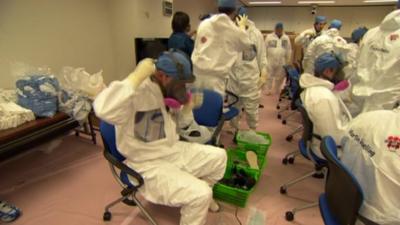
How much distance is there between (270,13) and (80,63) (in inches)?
388

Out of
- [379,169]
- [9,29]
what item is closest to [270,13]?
[9,29]

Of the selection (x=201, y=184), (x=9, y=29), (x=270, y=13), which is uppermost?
(x=270, y=13)

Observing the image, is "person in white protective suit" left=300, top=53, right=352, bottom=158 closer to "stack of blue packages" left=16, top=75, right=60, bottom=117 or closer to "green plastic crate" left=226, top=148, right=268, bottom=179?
"green plastic crate" left=226, top=148, right=268, bottom=179

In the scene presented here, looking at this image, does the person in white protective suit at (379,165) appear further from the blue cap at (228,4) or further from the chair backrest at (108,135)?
the blue cap at (228,4)

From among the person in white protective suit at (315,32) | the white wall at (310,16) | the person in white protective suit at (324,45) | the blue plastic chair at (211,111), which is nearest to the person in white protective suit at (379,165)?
the blue plastic chair at (211,111)

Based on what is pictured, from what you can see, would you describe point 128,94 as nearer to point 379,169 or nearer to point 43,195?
point 379,169

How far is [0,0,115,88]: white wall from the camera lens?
254cm

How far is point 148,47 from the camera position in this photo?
4.04 m

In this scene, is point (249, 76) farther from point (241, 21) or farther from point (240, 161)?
point (240, 161)

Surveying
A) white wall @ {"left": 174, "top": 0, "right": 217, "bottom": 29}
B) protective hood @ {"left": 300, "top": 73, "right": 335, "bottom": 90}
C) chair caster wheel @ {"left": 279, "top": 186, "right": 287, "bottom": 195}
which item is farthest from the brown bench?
white wall @ {"left": 174, "top": 0, "right": 217, "bottom": 29}

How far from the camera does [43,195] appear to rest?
2.17m

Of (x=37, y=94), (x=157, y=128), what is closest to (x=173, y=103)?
(x=157, y=128)

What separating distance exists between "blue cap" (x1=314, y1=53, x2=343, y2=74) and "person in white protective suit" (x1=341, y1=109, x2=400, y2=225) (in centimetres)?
83

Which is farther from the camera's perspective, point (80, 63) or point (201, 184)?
point (80, 63)
